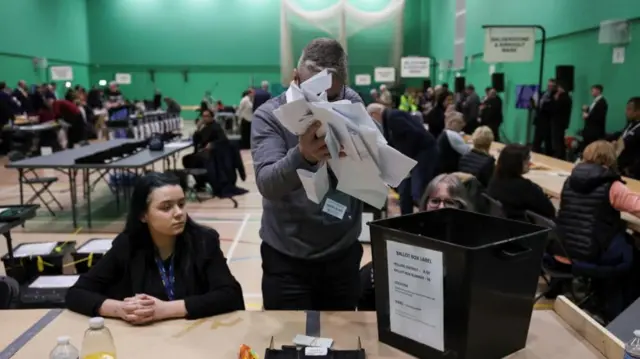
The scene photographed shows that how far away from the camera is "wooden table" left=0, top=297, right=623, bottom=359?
163cm

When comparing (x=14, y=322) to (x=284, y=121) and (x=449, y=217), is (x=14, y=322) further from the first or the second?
(x=449, y=217)

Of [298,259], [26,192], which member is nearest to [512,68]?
[26,192]

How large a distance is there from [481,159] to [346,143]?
4.63 m

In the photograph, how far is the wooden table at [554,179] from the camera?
13.0 feet

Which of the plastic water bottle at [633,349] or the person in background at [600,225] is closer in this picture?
the plastic water bottle at [633,349]

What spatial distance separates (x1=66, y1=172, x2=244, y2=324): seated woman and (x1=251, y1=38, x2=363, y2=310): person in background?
20 cm

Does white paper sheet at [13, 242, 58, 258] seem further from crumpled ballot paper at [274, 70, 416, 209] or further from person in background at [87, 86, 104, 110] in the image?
person in background at [87, 86, 104, 110]

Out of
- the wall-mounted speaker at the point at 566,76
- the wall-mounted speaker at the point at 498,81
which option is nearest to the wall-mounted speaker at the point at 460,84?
the wall-mounted speaker at the point at 498,81

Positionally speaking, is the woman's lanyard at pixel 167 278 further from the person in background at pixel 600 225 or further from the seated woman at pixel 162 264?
the person in background at pixel 600 225

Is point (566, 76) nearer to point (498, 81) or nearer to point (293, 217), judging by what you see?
point (498, 81)

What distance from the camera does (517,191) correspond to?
4.28 meters

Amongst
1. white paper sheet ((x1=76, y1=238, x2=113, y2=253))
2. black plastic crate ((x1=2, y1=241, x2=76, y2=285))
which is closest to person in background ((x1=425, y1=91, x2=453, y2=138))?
white paper sheet ((x1=76, y1=238, x2=113, y2=253))

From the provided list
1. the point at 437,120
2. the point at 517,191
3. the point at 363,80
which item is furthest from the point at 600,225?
the point at 363,80

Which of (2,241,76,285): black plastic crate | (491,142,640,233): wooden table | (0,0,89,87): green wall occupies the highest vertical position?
(0,0,89,87): green wall
